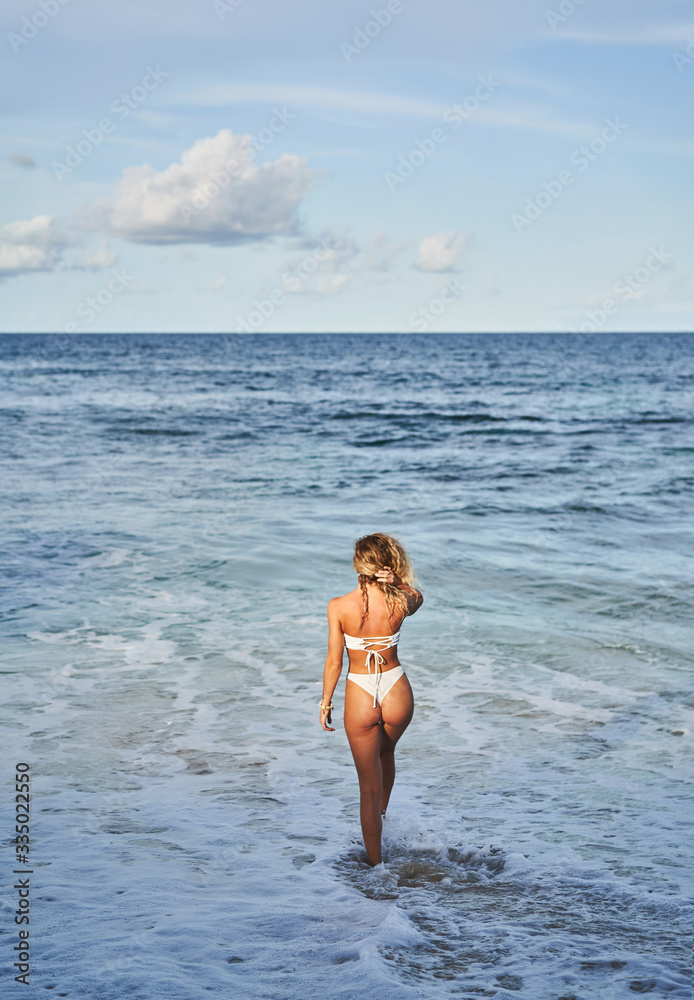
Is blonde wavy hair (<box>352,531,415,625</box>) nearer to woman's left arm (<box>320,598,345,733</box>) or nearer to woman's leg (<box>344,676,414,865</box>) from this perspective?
woman's left arm (<box>320,598,345,733</box>)

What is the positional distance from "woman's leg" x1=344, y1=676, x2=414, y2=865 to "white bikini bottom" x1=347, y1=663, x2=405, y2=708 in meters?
0.03

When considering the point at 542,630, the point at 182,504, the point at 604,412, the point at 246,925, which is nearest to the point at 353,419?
the point at 604,412

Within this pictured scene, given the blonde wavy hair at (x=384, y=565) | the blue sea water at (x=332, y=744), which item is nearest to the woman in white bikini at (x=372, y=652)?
the blonde wavy hair at (x=384, y=565)

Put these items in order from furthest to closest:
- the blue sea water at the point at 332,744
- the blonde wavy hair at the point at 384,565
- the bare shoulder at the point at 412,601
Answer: the bare shoulder at the point at 412,601 → the blonde wavy hair at the point at 384,565 → the blue sea water at the point at 332,744

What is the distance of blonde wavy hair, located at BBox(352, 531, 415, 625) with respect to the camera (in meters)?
4.80

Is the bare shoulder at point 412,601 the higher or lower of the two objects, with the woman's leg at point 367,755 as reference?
higher

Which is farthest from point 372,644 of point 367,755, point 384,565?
point 367,755

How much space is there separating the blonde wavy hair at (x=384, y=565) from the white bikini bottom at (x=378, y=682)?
1.05 feet

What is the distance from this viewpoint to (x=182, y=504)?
52.8ft

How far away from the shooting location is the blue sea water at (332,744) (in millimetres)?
4141

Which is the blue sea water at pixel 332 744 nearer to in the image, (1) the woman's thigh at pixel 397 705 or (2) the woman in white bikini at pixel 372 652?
(2) the woman in white bikini at pixel 372 652

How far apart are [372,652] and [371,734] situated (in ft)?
1.64

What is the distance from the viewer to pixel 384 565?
4.81 m

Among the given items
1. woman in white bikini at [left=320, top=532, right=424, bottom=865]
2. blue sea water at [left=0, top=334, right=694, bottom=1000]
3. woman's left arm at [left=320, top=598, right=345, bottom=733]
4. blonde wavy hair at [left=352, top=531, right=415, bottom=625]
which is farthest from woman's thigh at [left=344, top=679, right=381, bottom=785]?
blue sea water at [left=0, top=334, right=694, bottom=1000]
